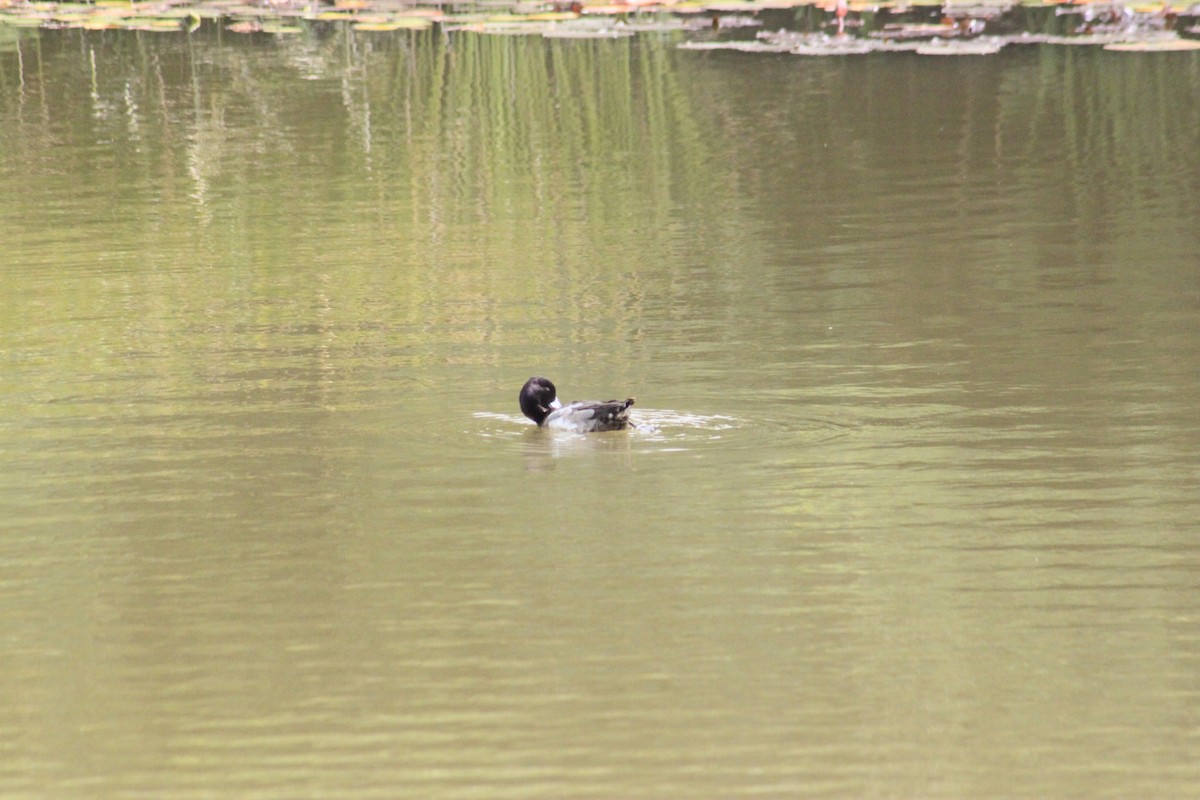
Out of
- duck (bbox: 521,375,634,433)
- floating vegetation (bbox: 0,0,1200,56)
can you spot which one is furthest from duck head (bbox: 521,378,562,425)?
floating vegetation (bbox: 0,0,1200,56)

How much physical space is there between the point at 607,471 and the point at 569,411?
1.71 ft

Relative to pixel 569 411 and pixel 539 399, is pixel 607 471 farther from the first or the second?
pixel 539 399

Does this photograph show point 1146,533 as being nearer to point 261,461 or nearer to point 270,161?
point 261,461

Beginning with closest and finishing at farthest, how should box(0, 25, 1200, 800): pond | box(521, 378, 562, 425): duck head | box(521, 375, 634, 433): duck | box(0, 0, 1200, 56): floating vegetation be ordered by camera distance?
1. box(0, 25, 1200, 800): pond
2. box(521, 375, 634, 433): duck
3. box(521, 378, 562, 425): duck head
4. box(0, 0, 1200, 56): floating vegetation

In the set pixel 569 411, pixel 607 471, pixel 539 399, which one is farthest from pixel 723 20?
pixel 607 471

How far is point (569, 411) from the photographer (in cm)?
827

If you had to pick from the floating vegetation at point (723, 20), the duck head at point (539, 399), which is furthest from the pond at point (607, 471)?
the floating vegetation at point (723, 20)

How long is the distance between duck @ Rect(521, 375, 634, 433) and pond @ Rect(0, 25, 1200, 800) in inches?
3.6

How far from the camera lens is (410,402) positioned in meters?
8.82

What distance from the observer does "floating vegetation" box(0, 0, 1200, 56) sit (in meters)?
22.2

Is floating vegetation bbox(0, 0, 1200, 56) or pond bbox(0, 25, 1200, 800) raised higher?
floating vegetation bbox(0, 0, 1200, 56)

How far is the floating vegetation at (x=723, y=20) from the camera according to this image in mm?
22188

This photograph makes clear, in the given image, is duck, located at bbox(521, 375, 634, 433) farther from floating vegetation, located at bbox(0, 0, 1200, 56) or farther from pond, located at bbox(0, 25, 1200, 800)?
floating vegetation, located at bbox(0, 0, 1200, 56)

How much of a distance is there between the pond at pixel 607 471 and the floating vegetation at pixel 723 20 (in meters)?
5.67
